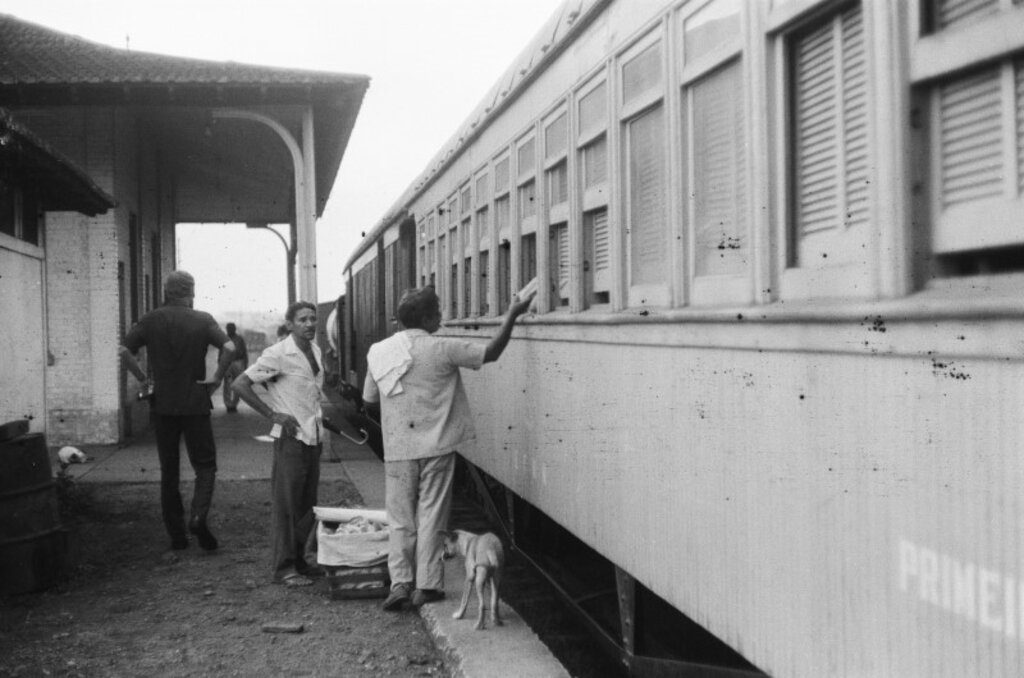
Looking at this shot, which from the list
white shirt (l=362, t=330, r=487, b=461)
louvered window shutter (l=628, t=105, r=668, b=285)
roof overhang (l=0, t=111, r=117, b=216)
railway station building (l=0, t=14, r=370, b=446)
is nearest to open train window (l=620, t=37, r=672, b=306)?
louvered window shutter (l=628, t=105, r=668, b=285)

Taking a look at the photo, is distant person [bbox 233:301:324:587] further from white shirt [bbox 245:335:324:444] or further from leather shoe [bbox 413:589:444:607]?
leather shoe [bbox 413:589:444:607]

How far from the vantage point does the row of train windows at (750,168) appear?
239 cm

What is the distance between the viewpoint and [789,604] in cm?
301

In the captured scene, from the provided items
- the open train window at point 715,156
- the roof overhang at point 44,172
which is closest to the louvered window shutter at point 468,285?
the roof overhang at point 44,172

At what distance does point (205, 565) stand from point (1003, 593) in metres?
5.93

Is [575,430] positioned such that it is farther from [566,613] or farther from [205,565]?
[205,565]

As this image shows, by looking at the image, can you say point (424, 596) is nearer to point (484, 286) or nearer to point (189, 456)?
point (189, 456)

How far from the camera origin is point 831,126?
9.83 ft

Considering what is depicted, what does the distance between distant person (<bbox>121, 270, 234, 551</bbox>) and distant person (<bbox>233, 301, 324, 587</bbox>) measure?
1023 mm

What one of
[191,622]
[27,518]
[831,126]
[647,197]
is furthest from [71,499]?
[831,126]

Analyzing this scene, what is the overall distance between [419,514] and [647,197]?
2.29 metres

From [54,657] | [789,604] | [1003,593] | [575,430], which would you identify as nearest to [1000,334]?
[1003,593]

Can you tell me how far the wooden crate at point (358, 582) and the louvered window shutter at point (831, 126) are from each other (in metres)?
3.88

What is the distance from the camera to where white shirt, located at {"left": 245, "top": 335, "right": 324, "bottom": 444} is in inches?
255
